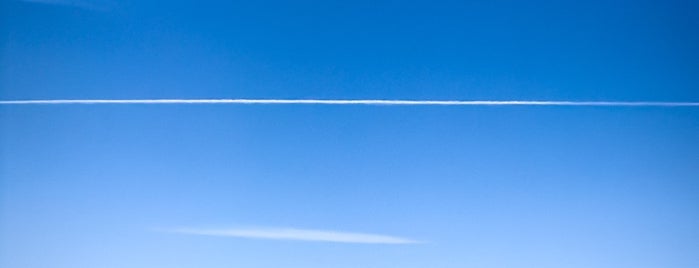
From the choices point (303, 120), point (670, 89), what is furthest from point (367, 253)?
point (670, 89)

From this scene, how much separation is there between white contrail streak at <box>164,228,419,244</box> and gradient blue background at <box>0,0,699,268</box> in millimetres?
12

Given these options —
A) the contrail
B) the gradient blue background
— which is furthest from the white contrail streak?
the contrail

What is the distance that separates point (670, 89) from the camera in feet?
4.46

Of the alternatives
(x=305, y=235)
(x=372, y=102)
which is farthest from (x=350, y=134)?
(x=305, y=235)

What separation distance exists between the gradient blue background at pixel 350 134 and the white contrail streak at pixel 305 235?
0.5 inches

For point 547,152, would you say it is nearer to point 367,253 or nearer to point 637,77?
point 637,77

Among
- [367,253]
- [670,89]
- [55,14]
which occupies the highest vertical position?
[55,14]

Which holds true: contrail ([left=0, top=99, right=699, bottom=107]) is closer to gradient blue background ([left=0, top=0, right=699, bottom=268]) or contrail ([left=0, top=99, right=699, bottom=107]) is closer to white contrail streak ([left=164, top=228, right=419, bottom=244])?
gradient blue background ([left=0, top=0, right=699, bottom=268])

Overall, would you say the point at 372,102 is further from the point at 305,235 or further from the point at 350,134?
the point at 305,235

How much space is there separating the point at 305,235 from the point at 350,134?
0.70 ft

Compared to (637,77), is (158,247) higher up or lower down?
lower down

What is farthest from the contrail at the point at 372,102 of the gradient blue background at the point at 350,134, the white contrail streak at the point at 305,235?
the white contrail streak at the point at 305,235

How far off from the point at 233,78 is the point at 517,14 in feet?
1.85

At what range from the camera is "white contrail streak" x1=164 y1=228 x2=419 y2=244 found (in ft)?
4.59
